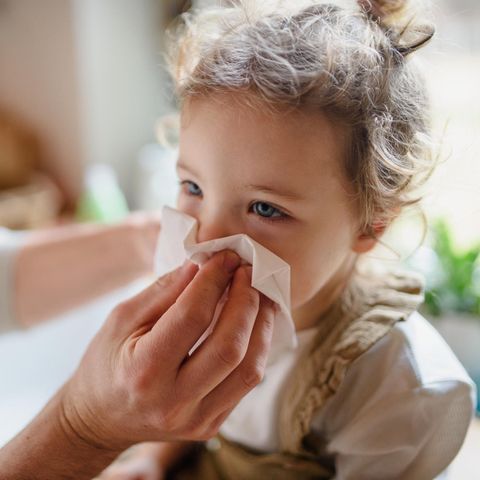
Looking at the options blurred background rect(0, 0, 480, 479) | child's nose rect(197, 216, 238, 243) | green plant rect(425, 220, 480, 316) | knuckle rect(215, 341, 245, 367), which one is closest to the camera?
knuckle rect(215, 341, 245, 367)

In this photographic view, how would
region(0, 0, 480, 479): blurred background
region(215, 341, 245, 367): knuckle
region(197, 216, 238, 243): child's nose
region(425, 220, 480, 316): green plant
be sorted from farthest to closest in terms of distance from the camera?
region(0, 0, 480, 479): blurred background < region(425, 220, 480, 316): green plant < region(197, 216, 238, 243): child's nose < region(215, 341, 245, 367): knuckle

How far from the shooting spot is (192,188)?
2.40 feet

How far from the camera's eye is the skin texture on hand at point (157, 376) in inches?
22.3

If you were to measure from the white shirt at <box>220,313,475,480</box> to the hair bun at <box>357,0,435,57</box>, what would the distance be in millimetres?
355

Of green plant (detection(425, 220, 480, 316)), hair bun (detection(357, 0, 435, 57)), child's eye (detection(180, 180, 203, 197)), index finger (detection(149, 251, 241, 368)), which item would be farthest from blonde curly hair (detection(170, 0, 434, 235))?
green plant (detection(425, 220, 480, 316))

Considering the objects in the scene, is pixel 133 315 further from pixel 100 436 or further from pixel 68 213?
pixel 68 213

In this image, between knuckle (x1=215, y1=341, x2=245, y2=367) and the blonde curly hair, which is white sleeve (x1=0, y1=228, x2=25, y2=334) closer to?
the blonde curly hair

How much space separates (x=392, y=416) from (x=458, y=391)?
0.08 meters

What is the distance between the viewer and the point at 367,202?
0.71 metres

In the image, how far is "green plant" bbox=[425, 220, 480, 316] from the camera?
1.03 m

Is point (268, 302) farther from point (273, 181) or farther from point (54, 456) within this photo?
point (54, 456)

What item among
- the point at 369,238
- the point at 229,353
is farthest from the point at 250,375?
the point at 369,238

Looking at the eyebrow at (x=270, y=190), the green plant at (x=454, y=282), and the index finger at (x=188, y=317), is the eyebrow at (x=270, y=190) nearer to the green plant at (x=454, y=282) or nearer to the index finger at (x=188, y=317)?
the index finger at (x=188, y=317)

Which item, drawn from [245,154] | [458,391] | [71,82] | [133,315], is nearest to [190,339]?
[133,315]
